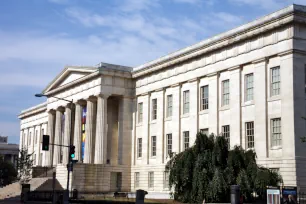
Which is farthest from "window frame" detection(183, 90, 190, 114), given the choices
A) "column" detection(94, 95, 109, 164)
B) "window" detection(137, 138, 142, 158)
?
"column" detection(94, 95, 109, 164)

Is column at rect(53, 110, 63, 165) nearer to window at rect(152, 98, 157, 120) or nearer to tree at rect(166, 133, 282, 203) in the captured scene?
window at rect(152, 98, 157, 120)

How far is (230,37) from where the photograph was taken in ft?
152

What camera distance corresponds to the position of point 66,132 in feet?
225

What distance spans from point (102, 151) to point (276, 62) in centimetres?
2601

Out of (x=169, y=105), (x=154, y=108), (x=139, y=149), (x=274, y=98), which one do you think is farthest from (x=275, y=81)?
(x=139, y=149)

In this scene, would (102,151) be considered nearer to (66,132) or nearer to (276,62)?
(66,132)

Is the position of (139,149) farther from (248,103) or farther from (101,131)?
(248,103)

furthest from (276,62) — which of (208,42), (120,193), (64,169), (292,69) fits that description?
(64,169)

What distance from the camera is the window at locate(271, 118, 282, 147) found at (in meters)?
41.0

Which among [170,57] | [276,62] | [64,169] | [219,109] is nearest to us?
[276,62]

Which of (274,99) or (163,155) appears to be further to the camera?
Answer: (163,155)

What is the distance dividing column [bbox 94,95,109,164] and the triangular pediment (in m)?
4.26

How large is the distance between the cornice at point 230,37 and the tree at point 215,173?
35.7 ft

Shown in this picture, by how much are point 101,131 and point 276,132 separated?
24934mm
